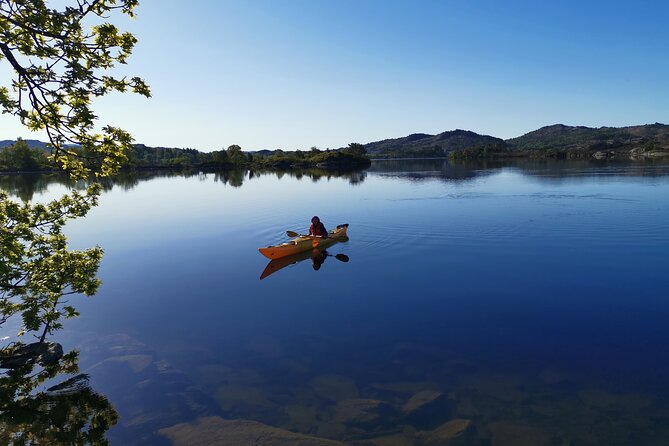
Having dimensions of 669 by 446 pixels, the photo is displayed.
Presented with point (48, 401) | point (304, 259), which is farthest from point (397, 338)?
point (304, 259)

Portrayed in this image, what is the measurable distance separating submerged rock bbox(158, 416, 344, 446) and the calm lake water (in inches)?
2.2

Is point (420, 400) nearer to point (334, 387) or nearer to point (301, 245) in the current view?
point (334, 387)

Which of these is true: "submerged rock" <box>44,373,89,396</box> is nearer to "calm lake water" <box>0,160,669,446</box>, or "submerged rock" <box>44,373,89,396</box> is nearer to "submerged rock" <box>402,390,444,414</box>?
"calm lake water" <box>0,160,669,446</box>

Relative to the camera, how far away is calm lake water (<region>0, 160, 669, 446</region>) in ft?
36.8

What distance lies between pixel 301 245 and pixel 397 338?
1445 cm

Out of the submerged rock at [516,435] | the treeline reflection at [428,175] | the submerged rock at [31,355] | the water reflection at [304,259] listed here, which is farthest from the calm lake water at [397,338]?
the treeline reflection at [428,175]

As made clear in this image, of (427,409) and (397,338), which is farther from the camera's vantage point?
(397,338)

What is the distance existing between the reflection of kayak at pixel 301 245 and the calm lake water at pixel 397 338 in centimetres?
81

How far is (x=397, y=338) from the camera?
52.7ft

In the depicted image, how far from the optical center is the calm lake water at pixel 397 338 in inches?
442

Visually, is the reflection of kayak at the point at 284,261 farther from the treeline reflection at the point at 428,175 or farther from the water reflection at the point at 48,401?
the treeline reflection at the point at 428,175

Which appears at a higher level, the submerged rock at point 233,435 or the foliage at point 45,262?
the foliage at point 45,262

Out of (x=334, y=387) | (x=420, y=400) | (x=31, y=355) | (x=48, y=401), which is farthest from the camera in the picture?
(x=31, y=355)

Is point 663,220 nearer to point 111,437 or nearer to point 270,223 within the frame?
point 270,223
